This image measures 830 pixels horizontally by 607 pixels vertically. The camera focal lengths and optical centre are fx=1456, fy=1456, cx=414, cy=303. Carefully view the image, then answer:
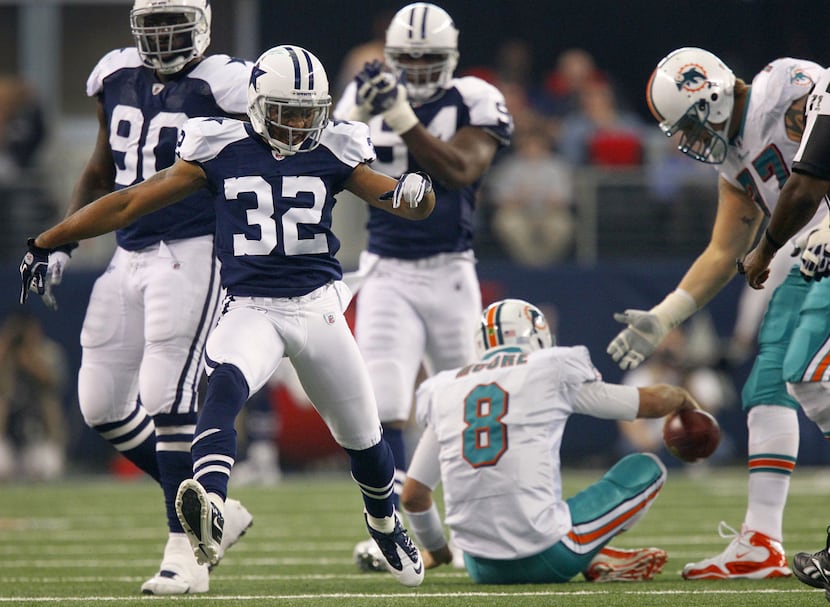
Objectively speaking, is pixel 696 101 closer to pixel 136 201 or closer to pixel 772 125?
pixel 772 125

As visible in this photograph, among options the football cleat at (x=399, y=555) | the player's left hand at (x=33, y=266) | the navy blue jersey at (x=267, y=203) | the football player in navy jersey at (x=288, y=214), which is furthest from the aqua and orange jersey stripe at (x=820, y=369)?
the player's left hand at (x=33, y=266)

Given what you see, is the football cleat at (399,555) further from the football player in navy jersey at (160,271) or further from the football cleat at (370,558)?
the football cleat at (370,558)

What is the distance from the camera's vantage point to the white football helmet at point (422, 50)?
6.22 meters

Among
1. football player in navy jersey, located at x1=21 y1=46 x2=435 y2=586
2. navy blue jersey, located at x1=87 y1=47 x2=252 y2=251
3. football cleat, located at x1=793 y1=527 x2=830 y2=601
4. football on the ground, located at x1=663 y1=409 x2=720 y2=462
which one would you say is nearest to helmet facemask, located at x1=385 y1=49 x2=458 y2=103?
navy blue jersey, located at x1=87 y1=47 x2=252 y2=251

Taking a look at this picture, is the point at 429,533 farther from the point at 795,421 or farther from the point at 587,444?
the point at 587,444

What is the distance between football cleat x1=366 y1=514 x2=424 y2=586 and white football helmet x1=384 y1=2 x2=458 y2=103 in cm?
215

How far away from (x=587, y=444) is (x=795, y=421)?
641 cm

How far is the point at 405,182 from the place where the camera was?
4.64 metres

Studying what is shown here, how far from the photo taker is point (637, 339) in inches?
206

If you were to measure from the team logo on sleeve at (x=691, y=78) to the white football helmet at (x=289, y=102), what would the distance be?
1.26 metres

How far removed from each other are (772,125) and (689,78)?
34cm

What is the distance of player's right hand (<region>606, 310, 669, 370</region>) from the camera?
206 inches

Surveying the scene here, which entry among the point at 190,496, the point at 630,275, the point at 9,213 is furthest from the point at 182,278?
the point at 9,213

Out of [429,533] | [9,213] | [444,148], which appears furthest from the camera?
[9,213]
